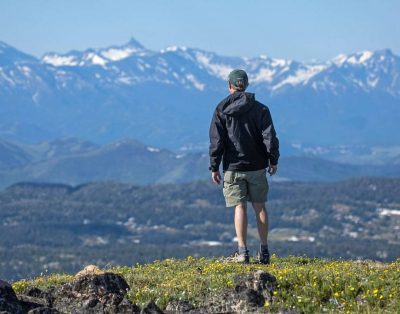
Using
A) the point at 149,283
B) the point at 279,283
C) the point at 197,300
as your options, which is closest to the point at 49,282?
the point at 149,283

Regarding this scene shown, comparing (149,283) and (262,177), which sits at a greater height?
(262,177)

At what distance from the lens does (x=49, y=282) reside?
16.9 m

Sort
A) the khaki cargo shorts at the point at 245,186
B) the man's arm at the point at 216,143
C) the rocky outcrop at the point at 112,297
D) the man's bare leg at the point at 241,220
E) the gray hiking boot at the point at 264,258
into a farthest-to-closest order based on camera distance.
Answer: the gray hiking boot at the point at 264,258, the man's bare leg at the point at 241,220, the khaki cargo shorts at the point at 245,186, the man's arm at the point at 216,143, the rocky outcrop at the point at 112,297

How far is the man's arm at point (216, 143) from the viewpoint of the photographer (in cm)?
1819

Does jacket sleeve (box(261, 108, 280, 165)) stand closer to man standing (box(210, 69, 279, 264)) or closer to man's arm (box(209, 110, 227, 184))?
man standing (box(210, 69, 279, 264))

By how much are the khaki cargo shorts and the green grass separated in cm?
138

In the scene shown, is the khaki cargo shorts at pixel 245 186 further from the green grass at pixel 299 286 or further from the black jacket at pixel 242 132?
the green grass at pixel 299 286

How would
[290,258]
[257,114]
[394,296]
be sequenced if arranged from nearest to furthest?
1. [394,296]
2. [257,114]
3. [290,258]

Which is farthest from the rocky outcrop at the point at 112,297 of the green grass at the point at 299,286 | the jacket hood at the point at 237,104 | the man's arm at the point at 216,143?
the jacket hood at the point at 237,104

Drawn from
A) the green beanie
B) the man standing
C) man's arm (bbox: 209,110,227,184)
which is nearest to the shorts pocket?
the man standing

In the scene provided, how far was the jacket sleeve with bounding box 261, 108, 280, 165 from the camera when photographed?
59.2 ft

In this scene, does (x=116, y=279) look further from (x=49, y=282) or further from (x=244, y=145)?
(x=244, y=145)

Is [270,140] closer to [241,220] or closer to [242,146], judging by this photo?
[242,146]

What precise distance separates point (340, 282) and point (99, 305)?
3.69m
